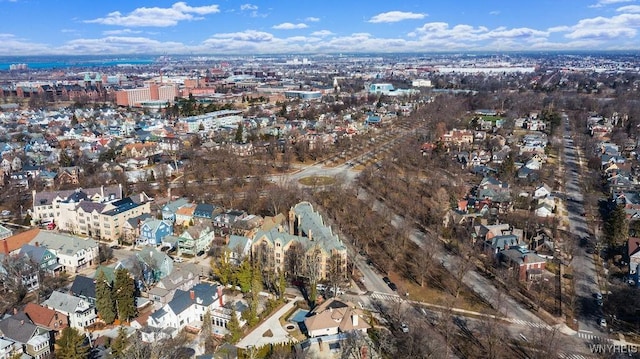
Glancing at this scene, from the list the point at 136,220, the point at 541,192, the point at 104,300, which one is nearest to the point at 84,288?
the point at 104,300

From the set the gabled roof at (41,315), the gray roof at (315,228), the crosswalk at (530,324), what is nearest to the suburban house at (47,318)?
the gabled roof at (41,315)

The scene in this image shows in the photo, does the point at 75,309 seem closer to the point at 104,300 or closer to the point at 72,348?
the point at 104,300

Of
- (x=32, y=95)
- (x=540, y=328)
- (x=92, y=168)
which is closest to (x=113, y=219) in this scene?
(x=92, y=168)

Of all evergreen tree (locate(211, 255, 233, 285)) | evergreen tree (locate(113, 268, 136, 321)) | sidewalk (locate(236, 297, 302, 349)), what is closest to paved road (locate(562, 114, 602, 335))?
sidewalk (locate(236, 297, 302, 349))

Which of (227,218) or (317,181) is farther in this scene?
(317,181)

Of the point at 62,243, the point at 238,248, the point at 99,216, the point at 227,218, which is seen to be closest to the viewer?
the point at 238,248

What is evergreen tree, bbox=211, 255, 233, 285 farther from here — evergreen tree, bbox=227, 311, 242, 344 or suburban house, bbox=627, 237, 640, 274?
suburban house, bbox=627, 237, 640, 274

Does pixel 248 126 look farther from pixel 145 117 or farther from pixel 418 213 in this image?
pixel 418 213

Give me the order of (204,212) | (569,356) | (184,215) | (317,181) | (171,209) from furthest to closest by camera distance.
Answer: (317,181) < (171,209) < (184,215) < (204,212) < (569,356)
